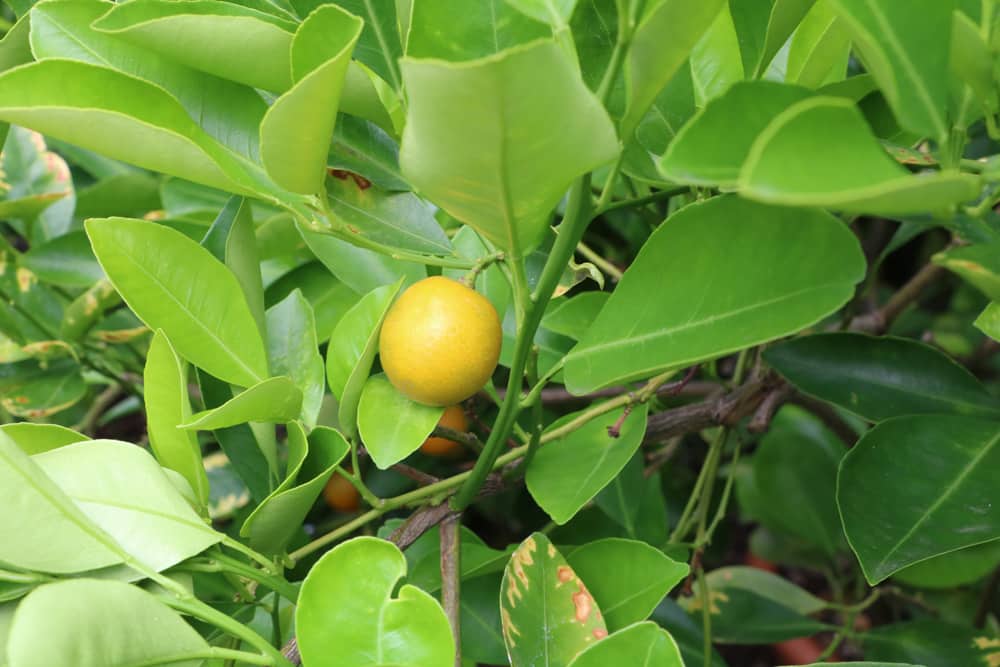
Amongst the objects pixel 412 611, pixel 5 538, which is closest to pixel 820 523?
pixel 412 611

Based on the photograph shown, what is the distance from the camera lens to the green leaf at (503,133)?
33 centimetres

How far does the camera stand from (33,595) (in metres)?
0.42

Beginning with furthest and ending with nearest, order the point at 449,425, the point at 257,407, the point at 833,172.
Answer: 1. the point at 449,425
2. the point at 257,407
3. the point at 833,172

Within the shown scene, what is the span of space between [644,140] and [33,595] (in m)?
0.42

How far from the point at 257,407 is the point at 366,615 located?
0.45ft

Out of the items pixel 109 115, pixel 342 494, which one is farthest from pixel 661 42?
pixel 342 494

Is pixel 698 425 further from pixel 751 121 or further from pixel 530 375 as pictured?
pixel 751 121

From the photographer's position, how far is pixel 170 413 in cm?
58

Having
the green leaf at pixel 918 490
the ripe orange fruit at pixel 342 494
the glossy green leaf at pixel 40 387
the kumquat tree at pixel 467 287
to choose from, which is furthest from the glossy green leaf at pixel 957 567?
the glossy green leaf at pixel 40 387

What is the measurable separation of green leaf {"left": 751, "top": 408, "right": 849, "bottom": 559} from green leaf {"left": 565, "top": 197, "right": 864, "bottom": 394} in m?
0.81

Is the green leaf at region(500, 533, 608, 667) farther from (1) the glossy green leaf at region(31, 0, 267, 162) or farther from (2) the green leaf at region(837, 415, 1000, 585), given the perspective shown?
(1) the glossy green leaf at region(31, 0, 267, 162)

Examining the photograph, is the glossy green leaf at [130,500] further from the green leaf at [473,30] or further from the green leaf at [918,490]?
the green leaf at [918,490]

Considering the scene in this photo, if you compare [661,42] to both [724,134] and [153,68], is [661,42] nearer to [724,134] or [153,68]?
[724,134]

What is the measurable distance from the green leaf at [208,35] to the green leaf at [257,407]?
0.17m
